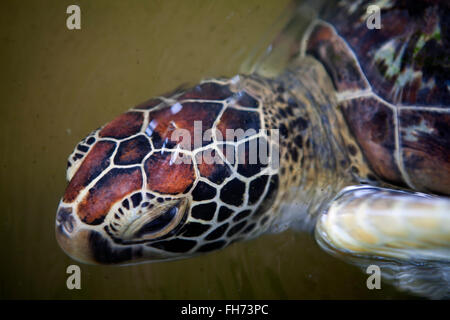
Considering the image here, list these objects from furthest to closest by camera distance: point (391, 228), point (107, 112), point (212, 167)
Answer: point (107, 112) → point (212, 167) → point (391, 228)

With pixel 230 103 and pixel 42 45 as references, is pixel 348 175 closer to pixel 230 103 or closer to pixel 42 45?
pixel 230 103

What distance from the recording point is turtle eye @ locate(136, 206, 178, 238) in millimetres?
898

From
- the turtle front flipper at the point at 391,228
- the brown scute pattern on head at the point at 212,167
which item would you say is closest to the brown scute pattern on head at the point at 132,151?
the brown scute pattern on head at the point at 212,167

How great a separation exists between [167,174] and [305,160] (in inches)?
19.3

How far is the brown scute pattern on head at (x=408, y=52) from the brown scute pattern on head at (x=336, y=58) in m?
0.03

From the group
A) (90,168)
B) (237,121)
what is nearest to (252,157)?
(237,121)

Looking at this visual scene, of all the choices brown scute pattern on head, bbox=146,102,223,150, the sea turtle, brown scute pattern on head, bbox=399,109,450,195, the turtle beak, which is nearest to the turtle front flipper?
the sea turtle

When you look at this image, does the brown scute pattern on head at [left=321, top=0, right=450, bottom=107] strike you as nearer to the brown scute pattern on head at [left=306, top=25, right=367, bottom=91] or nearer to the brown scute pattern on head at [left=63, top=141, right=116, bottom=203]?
the brown scute pattern on head at [left=306, top=25, right=367, bottom=91]

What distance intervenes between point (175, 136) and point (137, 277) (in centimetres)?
87

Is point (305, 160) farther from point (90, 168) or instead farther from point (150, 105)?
point (90, 168)

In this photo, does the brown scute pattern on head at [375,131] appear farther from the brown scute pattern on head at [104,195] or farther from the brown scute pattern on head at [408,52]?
the brown scute pattern on head at [104,195]

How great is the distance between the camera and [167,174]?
2.93ft

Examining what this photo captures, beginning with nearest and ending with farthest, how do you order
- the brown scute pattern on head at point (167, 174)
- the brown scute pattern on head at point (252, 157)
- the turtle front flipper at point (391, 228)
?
the turtle front flipper at point (391, 228)
the brown scute pattern on head at point (167, 174)
the brown scute pattern on head at point (252, 157)

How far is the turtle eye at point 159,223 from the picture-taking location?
898 mm
